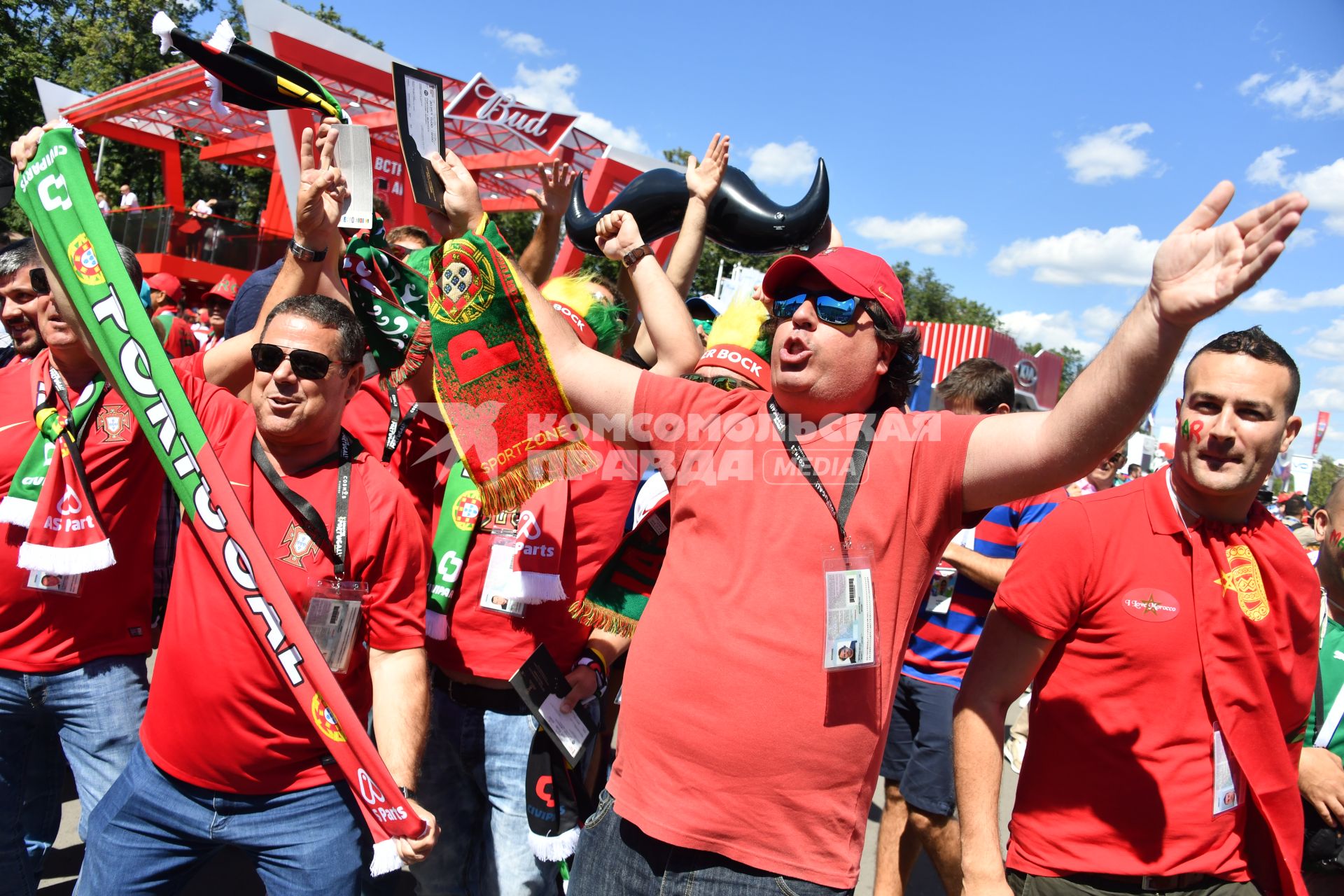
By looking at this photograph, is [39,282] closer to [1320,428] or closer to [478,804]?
[478,804]

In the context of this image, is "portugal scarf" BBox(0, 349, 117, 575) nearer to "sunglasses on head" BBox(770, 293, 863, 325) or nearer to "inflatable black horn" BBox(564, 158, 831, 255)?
"inflatable black horn" BBox(564, 158, 831, 255)

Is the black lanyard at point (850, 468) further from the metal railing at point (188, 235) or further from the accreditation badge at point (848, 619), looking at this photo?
the metal railing at point (188, 235)

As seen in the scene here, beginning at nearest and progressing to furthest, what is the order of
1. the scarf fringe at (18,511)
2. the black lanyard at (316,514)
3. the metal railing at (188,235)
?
1. the black lanyard at (316,514)
2. the scarf fringe at (18,511)
3. the metal railing at (188,235)

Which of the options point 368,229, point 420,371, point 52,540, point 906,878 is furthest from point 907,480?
point 906,878

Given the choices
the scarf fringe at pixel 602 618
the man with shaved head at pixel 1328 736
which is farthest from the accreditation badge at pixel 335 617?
the man with shaved head at pixel 1328 736

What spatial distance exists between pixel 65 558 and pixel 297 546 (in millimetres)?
791

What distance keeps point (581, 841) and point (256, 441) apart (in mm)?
1334

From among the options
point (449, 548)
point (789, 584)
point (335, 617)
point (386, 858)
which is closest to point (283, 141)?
point (449, 548)

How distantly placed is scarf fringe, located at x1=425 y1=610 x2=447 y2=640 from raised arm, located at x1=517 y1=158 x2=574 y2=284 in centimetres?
113

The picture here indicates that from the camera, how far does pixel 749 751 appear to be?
1.77 metres

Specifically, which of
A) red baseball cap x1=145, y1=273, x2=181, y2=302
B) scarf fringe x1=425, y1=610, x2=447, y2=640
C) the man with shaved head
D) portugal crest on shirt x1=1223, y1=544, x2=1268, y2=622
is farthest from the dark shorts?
red baseball cap x1=145, y1=273, x2=181, y2=302

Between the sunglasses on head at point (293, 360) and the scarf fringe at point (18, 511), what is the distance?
85cm

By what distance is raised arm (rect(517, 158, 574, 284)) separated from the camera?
329cm

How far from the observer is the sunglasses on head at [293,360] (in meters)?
2.35
